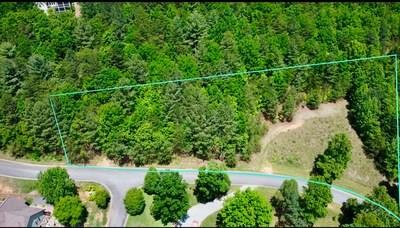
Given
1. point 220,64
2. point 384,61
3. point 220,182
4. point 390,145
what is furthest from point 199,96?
point 384,61

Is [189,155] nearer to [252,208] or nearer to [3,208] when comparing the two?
[252,208]

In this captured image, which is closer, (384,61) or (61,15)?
(384,61)

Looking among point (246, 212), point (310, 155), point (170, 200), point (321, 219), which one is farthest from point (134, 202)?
point (310, 155)

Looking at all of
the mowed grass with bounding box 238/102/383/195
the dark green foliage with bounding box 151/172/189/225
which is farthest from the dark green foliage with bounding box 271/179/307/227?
the dark green foliage with bounding box 151/172/189/225

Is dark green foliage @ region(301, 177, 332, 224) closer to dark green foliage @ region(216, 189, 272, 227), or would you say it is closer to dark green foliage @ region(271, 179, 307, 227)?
dark green foliage @ region(271, 179, 307, 227)

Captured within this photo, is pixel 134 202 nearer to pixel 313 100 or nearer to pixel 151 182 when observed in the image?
pixel 151 182
